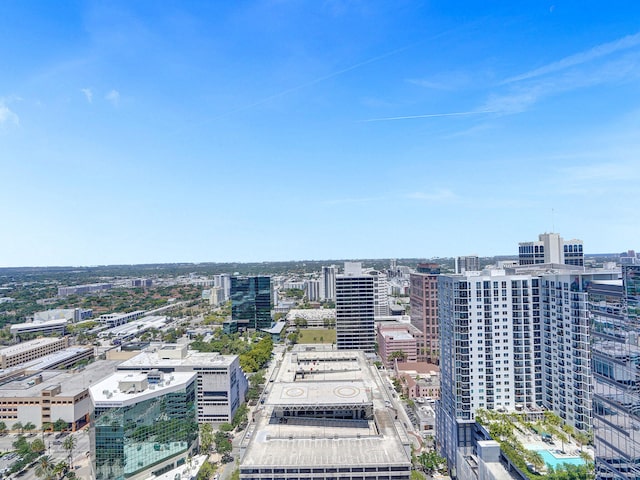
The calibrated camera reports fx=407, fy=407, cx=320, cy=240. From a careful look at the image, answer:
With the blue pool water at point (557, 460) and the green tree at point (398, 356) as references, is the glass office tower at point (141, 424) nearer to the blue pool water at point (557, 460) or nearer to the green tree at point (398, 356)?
the blue pool water at point (557, 460)

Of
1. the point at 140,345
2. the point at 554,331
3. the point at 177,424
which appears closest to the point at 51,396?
the point at 177,424

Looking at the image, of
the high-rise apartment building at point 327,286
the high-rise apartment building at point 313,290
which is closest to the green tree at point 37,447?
the high-rise apartment building at point 327,286

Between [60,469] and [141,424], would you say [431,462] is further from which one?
[60,469]

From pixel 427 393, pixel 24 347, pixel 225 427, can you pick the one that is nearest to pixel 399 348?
→ pixel 427 393

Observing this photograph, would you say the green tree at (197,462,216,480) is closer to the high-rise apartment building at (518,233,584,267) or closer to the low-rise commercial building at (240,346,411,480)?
the low-rise commercial building at (240,346,411,480)

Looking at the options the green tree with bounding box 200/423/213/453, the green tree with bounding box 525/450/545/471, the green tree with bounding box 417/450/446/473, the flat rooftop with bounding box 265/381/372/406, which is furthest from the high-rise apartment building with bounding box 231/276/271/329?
the green tree with bounding box 525/450/545/471

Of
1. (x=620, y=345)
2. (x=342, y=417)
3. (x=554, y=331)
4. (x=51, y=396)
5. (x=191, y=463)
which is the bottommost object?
(x=191, y=463)

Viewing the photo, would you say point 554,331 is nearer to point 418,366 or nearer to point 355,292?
point 418,366
